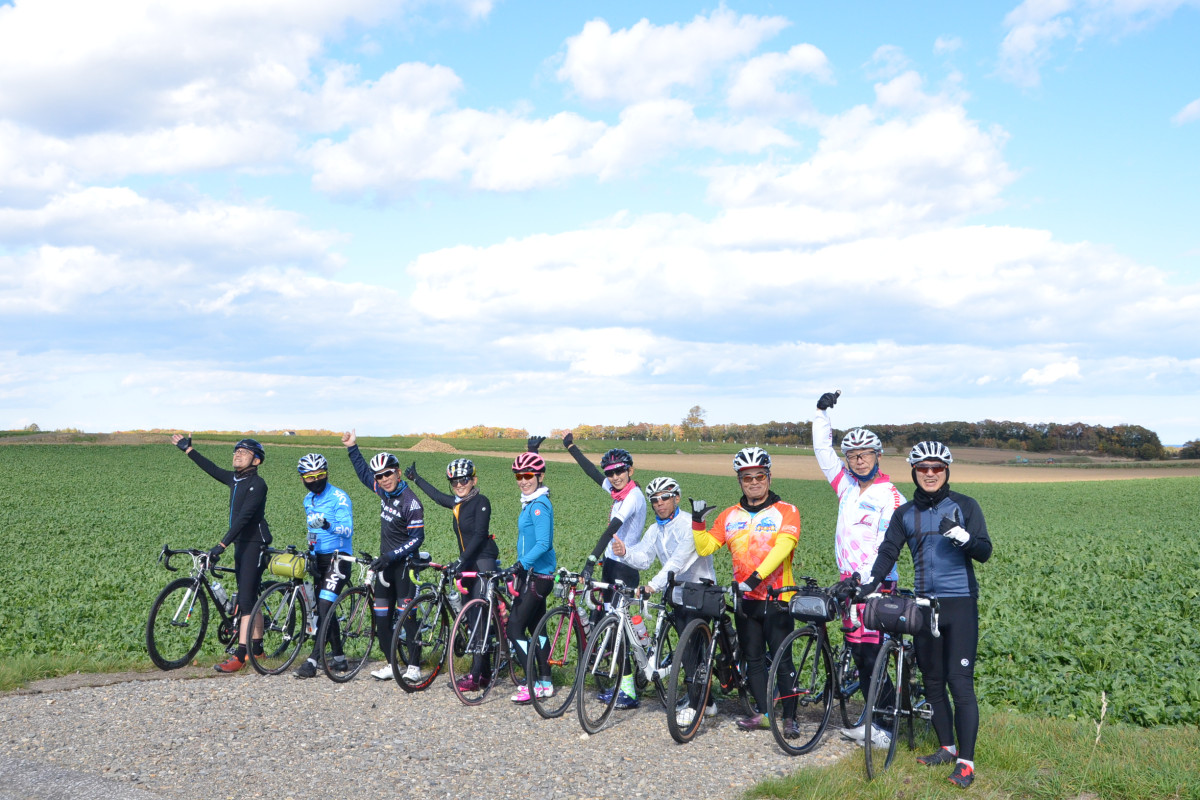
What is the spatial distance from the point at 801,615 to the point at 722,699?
259cm

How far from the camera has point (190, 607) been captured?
10219 mm

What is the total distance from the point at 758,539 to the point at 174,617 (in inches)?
291

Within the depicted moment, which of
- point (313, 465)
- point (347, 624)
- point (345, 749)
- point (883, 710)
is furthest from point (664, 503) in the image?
point (313, 465)

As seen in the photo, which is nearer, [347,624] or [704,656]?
[704,656]

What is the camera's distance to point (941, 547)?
6.47m

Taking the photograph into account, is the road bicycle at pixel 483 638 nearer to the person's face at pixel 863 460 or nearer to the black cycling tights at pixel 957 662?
the person's face at pixel 863 460

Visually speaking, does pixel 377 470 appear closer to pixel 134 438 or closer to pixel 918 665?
pixel 918 665

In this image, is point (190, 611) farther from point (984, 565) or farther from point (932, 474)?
point (984, 565)

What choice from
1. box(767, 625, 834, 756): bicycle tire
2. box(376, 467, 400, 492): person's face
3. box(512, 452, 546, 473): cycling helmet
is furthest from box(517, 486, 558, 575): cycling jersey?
box(767, 625, 834, 756): bicycle tire

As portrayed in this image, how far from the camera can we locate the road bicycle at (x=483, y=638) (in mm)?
8711

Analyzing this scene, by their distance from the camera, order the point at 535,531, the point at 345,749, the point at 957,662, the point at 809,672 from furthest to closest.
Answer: the point at 535,531 → the point at 809,672 → the point at 345,749 → the point at 957,662

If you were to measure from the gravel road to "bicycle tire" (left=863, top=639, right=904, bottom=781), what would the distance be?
1.75ft

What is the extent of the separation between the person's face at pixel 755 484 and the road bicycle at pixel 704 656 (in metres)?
0.84

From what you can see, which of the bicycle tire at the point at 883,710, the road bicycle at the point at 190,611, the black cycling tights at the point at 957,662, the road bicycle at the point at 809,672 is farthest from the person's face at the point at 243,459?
the black cycling tights at the point at 957,662
